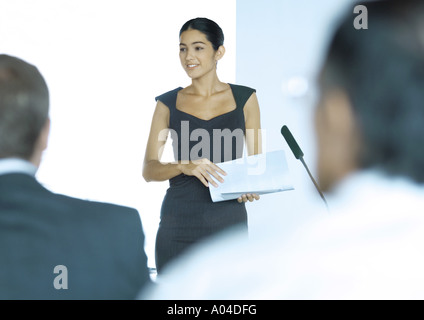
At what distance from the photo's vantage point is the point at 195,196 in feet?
6.05

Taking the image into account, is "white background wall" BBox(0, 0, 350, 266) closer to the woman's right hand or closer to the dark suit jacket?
the woman's right hand

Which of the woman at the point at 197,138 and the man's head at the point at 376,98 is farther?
the woman at the point at 197,138

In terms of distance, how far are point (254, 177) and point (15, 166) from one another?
0.90 m

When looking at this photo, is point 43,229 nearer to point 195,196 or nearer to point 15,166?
point 15,166

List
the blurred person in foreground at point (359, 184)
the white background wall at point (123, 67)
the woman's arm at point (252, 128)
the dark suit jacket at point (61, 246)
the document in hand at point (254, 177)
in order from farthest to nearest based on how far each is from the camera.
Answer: the white background wall at point (123, 67) < the woman's arm at point (252, 128) < the document in hand at point (254, 177) < the dark suit jacket at point (61, 246) < the blurred person in foreground at point (359, 184)

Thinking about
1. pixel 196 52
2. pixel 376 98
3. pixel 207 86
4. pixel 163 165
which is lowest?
pixel 163 165

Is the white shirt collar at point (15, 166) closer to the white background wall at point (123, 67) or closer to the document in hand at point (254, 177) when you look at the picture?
the document in hand at point (254, 177)

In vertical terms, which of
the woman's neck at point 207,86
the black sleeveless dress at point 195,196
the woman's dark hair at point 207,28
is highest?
the woman's dark hair at point 207,28

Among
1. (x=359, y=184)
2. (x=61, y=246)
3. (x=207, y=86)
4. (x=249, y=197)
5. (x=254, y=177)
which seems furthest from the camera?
(x=207, y=86)

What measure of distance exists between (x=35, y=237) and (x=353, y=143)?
481mm

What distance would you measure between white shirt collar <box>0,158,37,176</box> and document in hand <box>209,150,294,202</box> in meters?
0.76

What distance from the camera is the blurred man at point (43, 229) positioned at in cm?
76

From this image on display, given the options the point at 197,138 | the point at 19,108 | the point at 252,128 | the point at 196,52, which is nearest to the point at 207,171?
the point at 197,138

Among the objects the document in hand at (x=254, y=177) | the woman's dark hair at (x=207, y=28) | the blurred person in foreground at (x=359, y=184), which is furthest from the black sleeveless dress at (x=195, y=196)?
the blurred person in foreground at (x=359, y=184)
